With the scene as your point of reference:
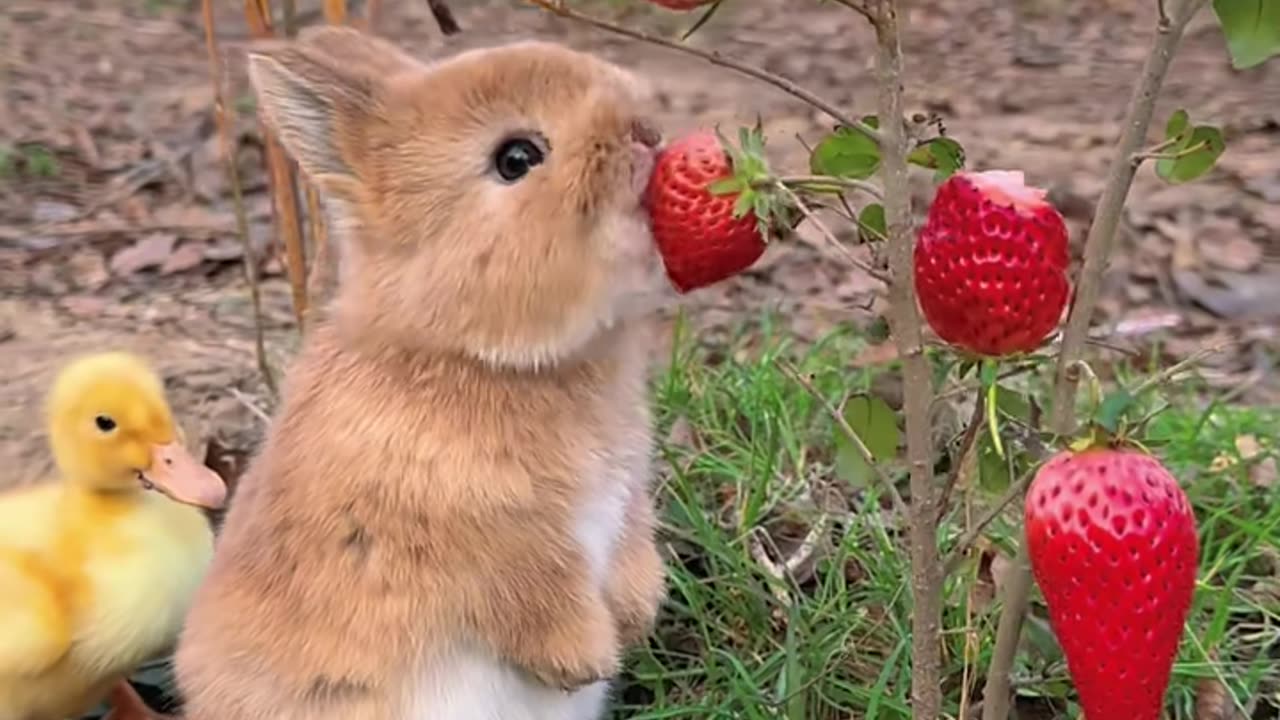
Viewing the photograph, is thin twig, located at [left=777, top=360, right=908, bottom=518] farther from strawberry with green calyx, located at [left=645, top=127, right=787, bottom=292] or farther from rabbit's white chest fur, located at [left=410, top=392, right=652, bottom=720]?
rabbit's white chest fur, located at [left=410, top=392, right=652, bottom=720]

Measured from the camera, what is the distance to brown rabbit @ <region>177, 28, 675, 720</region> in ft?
5.27

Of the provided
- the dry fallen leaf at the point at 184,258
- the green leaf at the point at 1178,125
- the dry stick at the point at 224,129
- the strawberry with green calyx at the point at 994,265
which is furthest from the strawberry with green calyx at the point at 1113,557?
the dry fallen leaf at the point at 184,258

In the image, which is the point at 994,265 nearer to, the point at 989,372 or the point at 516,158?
the point at 989,372

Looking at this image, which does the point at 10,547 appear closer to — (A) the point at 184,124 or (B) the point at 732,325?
(B) the point at 732,325

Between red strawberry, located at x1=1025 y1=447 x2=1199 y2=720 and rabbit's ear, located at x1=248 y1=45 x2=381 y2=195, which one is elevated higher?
rabbit's ear, located at x1=248 y1=45 x2=381 y2=195

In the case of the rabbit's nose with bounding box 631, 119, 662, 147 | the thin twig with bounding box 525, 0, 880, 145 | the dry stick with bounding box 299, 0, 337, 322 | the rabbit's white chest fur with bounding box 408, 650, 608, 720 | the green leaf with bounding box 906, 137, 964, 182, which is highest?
the thin twig with bounding box 525, 0, 880, 145

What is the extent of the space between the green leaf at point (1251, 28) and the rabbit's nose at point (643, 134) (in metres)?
0.56

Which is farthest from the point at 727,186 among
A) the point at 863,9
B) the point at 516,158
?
the point at 516,158

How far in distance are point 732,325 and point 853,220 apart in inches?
79.0

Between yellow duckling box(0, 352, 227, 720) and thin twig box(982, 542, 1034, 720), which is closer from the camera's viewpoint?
thin twig box(982, 542, 1034, 720)

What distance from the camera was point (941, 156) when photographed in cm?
145

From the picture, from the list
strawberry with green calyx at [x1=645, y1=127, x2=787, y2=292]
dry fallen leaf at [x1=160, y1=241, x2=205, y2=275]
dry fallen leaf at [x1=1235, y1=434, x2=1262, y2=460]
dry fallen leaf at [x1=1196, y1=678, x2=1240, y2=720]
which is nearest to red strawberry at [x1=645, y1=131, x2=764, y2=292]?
strawberry with green calyx at [x1=645, y1=127, x2=787, y2=292]

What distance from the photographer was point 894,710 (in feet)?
6.86

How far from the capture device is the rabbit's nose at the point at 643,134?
5.31ft
